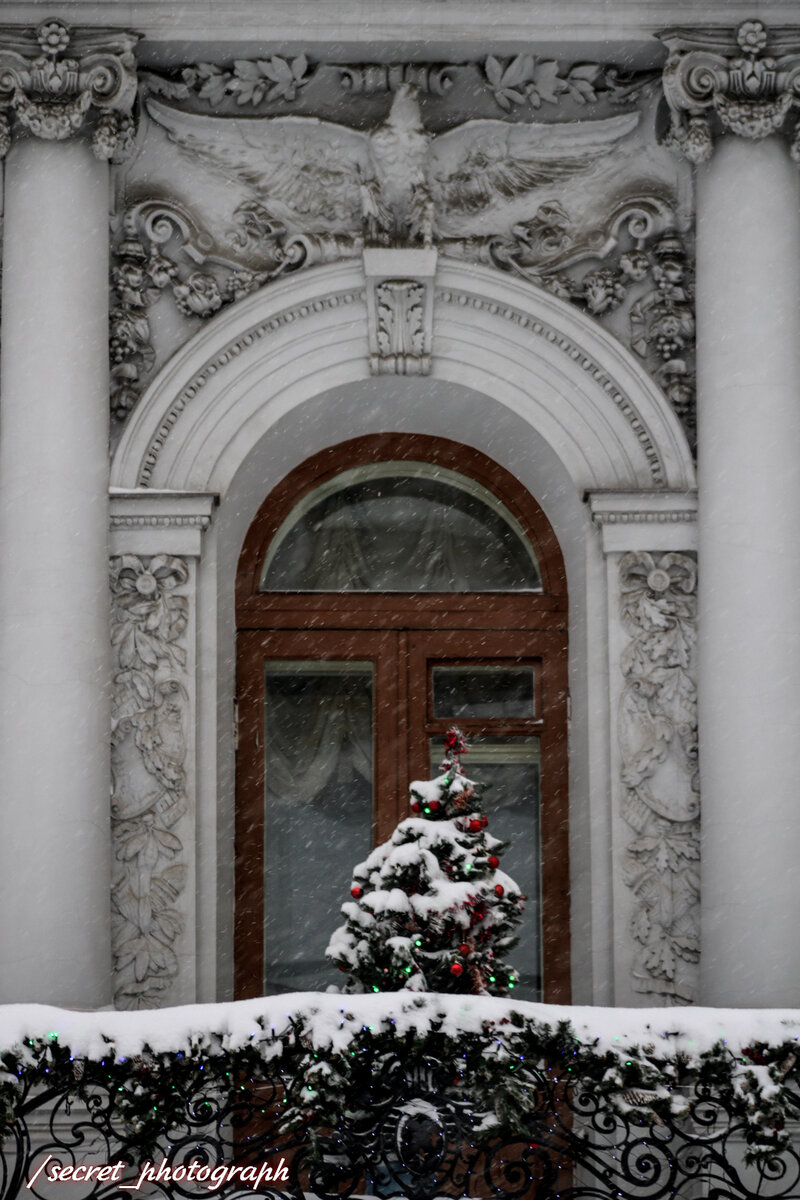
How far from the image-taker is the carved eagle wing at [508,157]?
7836mm

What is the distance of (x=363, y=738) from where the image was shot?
8.12 metres

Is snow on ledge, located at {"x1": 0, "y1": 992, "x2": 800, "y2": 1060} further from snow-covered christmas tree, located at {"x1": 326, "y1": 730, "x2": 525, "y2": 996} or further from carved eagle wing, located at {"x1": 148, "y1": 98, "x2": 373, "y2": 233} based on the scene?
carved eagle wing, located at {"x1": 148, "y1": 98, "x2": 373, "y2": 233}

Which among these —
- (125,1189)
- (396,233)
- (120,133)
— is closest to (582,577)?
(396,233)

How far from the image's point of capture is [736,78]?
7348 millimetres

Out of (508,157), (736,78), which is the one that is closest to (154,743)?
(508,157)

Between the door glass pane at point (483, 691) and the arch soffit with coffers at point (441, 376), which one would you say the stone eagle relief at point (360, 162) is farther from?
the door glass pane at point (483, 691)

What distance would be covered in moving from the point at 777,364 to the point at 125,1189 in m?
4.75

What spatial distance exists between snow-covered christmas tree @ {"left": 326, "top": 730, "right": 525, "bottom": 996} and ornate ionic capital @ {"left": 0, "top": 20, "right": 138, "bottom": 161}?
12.0ft

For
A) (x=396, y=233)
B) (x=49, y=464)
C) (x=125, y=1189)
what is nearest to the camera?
(x=125, y=1189)

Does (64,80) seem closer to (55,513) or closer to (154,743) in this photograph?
(55,513)

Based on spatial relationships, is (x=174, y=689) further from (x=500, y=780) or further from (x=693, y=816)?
(x=693, y=816)

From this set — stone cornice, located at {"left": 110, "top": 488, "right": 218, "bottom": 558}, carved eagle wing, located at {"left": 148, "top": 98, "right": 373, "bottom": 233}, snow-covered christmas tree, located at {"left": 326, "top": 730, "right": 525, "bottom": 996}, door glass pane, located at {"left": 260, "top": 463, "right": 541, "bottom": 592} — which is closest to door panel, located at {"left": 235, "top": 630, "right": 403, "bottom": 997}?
door glass pane, located at {"left": 260, "top": 463, "right": 541, "bottom": 592}

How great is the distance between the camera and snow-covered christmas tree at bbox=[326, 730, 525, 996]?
5.79m

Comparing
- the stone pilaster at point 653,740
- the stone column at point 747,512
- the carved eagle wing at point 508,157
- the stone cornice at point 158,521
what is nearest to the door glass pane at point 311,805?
the stone cornice at point 158,521
